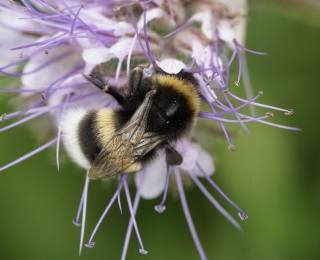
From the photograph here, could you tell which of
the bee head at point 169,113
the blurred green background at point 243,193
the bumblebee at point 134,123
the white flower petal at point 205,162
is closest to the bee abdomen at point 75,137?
the bumblebee at point 134,123

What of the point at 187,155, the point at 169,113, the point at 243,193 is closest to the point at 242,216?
the point at 187,155

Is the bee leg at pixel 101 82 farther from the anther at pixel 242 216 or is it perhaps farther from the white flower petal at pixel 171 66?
the anther at pixel 242 216

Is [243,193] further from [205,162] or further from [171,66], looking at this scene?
[171,66]

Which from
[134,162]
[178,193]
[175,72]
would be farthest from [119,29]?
[178,193]

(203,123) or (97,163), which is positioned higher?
(203,123)

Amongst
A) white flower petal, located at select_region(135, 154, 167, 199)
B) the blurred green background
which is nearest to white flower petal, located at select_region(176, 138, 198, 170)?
white flower petal, located at select_region(135, 154, 167, 199)

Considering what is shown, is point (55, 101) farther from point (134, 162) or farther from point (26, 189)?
point (26, 189)

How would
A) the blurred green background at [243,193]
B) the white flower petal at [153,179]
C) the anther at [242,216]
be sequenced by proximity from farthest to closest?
1. the blurred green background at [243,193]
2. the white flower petal at [153,179]
3. the anther at [242,216]
